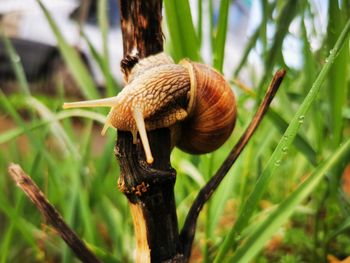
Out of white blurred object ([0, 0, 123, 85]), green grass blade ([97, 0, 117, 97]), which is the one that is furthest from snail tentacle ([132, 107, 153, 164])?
white blurred object ([0, 0, 123, 85])

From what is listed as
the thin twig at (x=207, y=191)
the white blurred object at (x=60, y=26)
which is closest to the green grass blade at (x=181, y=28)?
the thin twig at (x=207, y=191)

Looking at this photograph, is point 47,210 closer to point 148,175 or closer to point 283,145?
point 148,175

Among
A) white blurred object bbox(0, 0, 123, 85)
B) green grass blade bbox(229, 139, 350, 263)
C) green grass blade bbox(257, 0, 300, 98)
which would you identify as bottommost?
green grass blade bbox(229, 139, 350, 263)

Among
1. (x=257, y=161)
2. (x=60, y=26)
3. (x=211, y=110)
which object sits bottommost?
(x=257, y=161)

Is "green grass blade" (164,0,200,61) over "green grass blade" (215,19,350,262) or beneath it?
over

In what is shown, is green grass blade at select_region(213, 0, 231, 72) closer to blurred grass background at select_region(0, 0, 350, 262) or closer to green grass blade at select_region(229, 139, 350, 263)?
blurred grass background at select_region(0, 0, 350, 262)

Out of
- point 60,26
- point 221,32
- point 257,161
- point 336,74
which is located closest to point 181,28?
point 221,32

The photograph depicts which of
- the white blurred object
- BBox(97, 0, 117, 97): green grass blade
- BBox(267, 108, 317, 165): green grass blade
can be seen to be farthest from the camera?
the white blurred object
